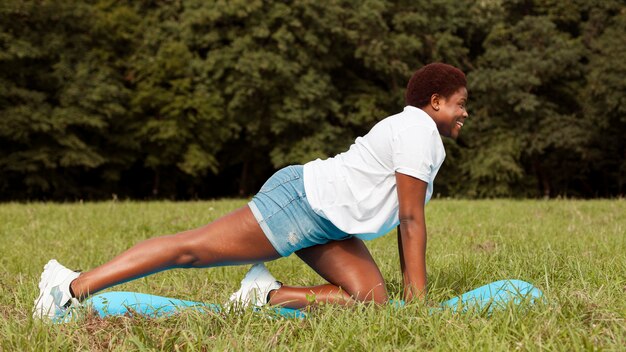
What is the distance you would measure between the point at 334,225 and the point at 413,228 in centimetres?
41

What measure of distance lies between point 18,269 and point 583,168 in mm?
27411

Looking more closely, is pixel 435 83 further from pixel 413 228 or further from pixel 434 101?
pixel 413 228

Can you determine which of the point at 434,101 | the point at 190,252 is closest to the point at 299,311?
the point at 190,252

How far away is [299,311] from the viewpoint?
137 inches

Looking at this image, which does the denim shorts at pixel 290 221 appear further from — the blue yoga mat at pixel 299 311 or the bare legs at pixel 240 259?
the blue yoga mat at pixel 299 311

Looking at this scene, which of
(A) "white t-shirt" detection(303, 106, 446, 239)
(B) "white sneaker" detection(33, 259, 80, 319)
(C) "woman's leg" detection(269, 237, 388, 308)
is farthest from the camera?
(C) "woman's leg" detection(269, 237, 388, 308)

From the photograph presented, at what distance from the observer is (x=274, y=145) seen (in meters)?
28.9

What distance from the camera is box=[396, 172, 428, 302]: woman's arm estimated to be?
344 centimetres

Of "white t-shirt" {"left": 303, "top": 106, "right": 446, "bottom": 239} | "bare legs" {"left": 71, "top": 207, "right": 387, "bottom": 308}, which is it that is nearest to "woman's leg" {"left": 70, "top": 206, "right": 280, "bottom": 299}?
"bare legs" {"left": 71, "top": 207, "right": 387, "bottom": 308}

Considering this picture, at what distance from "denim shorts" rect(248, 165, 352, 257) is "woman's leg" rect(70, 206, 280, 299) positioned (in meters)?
0.05

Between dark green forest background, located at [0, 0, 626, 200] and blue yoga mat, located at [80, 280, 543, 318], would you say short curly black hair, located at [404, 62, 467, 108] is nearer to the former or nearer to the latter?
blue yoga mat, located at [80, 280, 543, 318]

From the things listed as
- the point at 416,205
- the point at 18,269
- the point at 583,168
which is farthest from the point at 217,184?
the point at 416,205

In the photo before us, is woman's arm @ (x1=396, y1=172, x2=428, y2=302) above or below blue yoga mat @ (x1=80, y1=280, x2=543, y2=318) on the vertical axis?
above

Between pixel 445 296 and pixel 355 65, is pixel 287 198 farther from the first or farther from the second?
pixel 355 65
